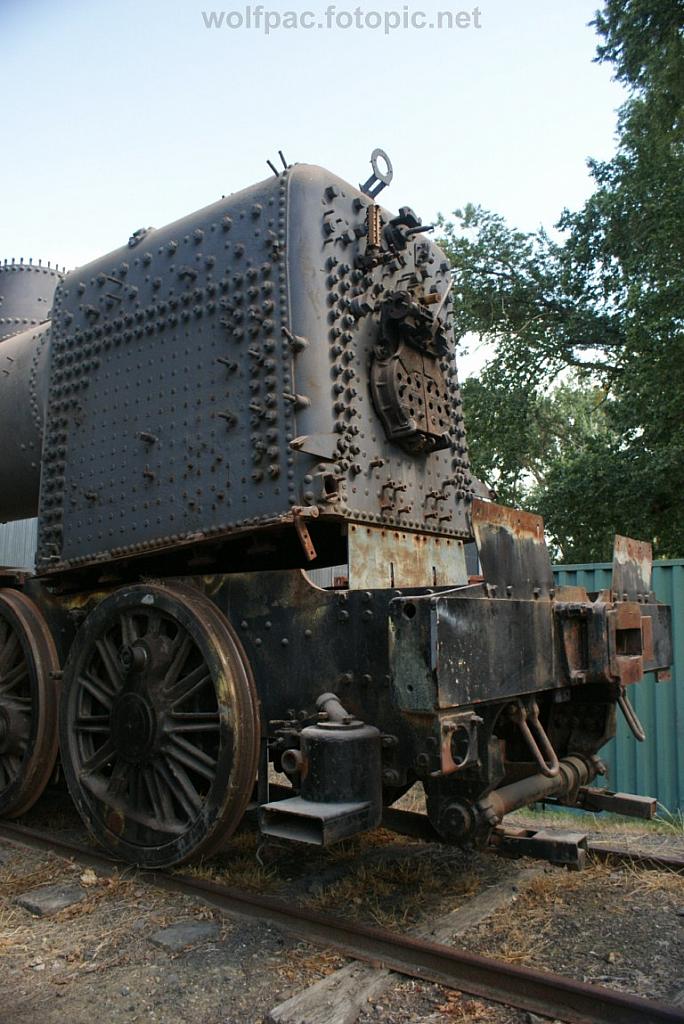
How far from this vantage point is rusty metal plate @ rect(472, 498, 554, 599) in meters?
3.38

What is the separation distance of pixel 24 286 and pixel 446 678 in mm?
6174

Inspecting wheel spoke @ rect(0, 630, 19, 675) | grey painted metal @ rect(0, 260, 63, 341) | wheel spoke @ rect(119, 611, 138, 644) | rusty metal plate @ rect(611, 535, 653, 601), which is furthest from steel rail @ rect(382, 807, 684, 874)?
grey painted metal @ rect(0, 260, 63, 341)

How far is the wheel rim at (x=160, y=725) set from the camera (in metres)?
3.81

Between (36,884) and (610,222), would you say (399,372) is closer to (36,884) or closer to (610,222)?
(36,884)

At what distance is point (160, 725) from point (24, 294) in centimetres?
499

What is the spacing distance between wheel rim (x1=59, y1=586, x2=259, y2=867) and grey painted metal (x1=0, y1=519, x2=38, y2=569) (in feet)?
42.5

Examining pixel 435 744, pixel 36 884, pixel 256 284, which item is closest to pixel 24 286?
pixel 256 284

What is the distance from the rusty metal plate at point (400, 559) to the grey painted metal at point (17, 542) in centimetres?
1333

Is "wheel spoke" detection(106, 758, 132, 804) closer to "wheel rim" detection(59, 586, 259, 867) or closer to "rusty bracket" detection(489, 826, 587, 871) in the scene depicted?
"wheel rim" detection(59, 586, 259, 867)

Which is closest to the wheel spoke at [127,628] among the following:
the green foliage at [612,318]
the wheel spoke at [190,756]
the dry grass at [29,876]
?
the wheel spoke at [190,756]

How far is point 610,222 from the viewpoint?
17.7 meters

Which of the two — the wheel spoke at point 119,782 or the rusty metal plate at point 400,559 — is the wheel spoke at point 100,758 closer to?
the wheel spoke at point 119,782

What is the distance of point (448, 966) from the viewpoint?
3.07m

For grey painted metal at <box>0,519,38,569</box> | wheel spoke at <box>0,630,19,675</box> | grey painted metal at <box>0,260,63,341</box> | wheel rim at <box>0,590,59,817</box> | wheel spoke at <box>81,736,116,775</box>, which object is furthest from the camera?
grey painted metal at <box>0,519,38,569</box>
